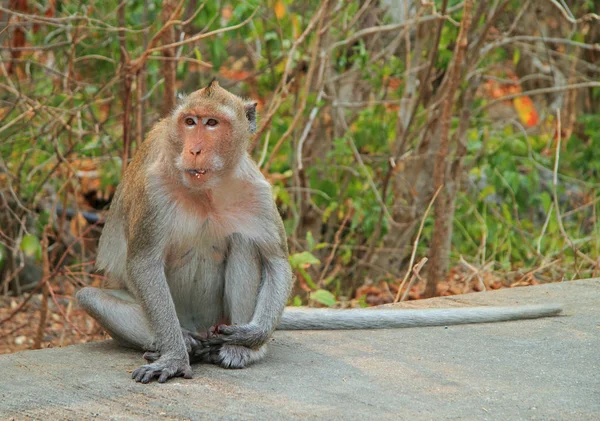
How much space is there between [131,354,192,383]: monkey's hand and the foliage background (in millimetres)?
2844

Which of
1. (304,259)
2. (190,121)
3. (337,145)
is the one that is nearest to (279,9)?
(337,145)

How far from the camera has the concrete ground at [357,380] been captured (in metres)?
3.43

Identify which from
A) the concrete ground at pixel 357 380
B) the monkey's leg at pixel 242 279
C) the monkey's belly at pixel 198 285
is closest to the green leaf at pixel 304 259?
the concrete ground at pixel 357 380

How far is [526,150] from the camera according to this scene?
8.77 meters

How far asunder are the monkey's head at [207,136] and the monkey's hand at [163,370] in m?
0.78

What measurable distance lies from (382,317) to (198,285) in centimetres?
113

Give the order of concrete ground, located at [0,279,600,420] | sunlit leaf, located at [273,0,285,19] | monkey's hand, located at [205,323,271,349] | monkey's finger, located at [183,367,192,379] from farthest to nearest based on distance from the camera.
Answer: sunlit leaf, located at [273,0,285,19]
monkey's hand, located at [205,323,271,349]
monkey's finger, located at [183,367,192,379]
concrete ground, located at [0,279,600,420]

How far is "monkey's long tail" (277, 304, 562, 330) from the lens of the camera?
4.95 meters

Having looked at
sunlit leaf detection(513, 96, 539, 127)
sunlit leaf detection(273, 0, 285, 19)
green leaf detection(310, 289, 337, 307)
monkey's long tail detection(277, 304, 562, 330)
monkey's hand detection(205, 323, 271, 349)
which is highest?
sunlit leaf detection(273, 0, 285, 19)

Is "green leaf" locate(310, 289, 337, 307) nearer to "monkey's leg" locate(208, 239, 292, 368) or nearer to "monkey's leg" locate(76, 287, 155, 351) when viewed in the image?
"monkey's leg" locate(208, 239, 292, 368)

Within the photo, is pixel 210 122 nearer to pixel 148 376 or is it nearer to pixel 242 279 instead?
pixel 242 279

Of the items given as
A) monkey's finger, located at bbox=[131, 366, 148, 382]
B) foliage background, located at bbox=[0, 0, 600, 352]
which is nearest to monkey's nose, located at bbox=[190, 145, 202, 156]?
monkey's finger, located at bbox=[131, 366, 148, 382]

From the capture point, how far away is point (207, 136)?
3928 millimetres

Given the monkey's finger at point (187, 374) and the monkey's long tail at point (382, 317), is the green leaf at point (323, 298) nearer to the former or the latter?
the monkey's long tail at point (382, 317)
